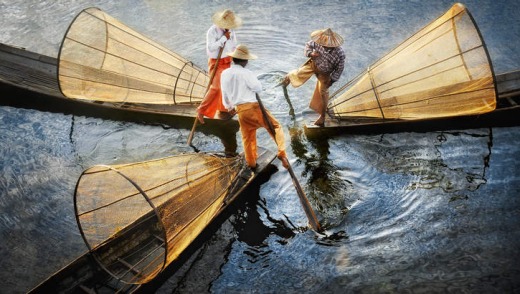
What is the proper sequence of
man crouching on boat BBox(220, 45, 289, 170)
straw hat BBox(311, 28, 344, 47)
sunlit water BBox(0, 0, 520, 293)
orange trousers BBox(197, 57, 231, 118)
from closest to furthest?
sunlit water BBox(0, 0, 520, 293) → man crouching on boat BBox(220, 45, 289, 170) → straw hat BBox(311, 28, 344, 47) → orange trousers BBox(197, 57, 231, 118)

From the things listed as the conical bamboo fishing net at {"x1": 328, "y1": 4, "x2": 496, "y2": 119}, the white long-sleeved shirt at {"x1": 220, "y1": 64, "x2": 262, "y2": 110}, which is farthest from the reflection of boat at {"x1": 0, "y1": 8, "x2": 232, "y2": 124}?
the conical bamboo fishing net at {"x1": 328, "y1": 4, "x2": 496, "y2": 119}

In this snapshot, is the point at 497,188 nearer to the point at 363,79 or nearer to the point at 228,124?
the point at 363,79

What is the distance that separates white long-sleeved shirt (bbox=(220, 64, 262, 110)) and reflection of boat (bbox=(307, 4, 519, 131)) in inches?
65.2

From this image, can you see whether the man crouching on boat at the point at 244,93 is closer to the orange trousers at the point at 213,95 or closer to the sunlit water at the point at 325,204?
the orange trousers at the point at 213,95

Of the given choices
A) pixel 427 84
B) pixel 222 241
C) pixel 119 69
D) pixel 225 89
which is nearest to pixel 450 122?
pixel 427 84

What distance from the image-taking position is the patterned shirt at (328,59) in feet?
16.7

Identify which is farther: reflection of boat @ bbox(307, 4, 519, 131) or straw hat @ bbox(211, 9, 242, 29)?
reflection of boat @ bbox(307, 4, 519, 131)

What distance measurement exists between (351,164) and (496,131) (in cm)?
234

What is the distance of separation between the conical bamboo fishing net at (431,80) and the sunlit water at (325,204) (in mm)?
455

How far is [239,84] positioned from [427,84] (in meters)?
2.94

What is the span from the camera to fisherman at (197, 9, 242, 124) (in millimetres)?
4984

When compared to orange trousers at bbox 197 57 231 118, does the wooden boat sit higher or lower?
lower

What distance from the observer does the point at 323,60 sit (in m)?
5.14

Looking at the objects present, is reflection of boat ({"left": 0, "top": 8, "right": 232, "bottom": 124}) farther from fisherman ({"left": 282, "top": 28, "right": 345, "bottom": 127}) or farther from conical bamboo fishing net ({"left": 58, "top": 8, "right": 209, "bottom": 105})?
fisherman ({"left": 282, "top": 28, "right": 345, "bottom": 127})
